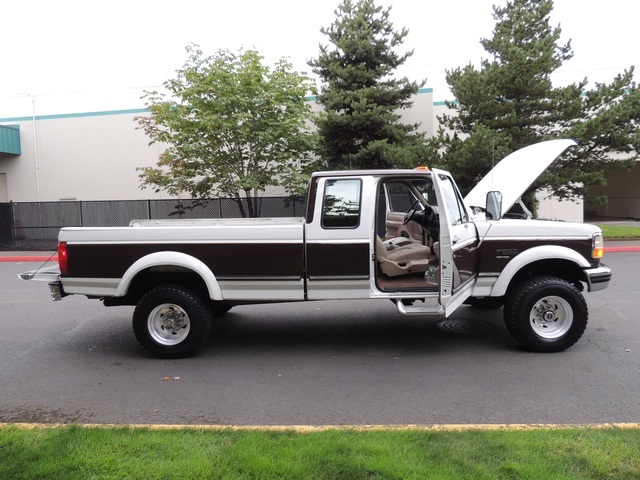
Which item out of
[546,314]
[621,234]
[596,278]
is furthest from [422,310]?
[621,234]

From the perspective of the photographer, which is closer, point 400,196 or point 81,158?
point 400,196

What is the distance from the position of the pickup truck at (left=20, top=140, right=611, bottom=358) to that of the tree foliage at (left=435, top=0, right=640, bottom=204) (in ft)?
33.0

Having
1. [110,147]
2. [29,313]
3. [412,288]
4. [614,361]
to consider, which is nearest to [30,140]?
[110,147]

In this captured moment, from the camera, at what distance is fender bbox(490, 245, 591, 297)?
18.1 ft

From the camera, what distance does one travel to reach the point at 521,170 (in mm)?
6441

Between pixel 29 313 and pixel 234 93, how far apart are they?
899 centimetres

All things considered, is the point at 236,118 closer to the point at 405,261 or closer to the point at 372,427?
the point at 405,261

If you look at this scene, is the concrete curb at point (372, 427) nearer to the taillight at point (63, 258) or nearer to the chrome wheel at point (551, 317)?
the chrome wheel at point (551, 317)

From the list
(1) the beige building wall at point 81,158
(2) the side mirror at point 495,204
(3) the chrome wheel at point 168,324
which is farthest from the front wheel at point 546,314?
(1) the beige building wall at point 81,158

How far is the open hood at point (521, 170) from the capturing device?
243 inches

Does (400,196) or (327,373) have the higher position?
(400,196)

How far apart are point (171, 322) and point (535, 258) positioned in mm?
4151

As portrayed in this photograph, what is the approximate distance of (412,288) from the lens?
555 cm

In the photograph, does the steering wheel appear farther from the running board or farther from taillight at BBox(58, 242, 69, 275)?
taillight at BBox(58, 242, 69, 275)
